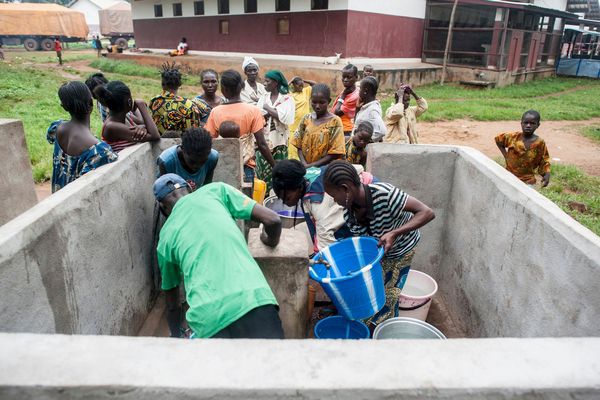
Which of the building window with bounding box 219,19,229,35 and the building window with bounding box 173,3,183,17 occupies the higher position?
the building window with bounding box 173,3,183,17

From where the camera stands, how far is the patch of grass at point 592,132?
10.7m

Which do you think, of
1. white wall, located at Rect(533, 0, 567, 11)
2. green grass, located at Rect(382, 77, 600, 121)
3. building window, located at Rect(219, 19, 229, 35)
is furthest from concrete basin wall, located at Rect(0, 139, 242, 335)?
white wall, located at Rect(533, 0, 567, 11)

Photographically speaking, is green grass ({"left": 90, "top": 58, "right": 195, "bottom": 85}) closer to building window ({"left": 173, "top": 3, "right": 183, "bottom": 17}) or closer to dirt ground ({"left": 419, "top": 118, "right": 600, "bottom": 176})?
building window ({"left": 173, "top": 3, "right": 183, "bottom": 17})

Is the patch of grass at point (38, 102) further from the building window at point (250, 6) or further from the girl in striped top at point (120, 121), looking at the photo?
the building window at point (250, 6)

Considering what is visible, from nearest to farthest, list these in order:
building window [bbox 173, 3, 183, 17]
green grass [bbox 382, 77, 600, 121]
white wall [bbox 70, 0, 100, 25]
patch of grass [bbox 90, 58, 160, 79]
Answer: green grass [bbox 382, 77, 600, 121], patch of grass [bbox 90, 58, 160, 79], building window [bbox 173, 3, 183, 17], white wall [bbox 70, 0, 100, 25]

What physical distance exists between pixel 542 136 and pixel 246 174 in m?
9.17

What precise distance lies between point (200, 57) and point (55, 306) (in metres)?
18.8

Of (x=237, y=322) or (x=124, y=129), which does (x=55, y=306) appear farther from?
(x=124, y=129)

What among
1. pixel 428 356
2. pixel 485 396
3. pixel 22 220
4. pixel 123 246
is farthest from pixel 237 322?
pixel 123 246

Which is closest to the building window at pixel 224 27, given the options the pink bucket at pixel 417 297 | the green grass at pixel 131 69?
the green grass at pixel 131 69

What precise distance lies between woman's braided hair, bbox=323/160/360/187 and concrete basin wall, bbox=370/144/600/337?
3.66 feet

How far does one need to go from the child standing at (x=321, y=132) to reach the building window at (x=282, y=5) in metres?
13.8

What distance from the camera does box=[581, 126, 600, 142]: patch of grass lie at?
419 inches

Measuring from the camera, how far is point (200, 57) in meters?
19.4
